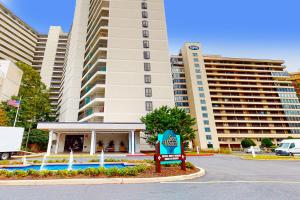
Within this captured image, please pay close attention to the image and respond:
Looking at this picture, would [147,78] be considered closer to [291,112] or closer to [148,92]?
[148,92]

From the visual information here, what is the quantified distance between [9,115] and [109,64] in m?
22.0

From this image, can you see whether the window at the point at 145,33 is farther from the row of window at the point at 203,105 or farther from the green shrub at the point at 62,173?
the green shrub at the point at 62,173

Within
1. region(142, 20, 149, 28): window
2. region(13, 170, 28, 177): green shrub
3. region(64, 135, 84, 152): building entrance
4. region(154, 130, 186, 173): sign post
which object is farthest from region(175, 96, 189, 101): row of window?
region(13, 170, 28, 177): green shrub

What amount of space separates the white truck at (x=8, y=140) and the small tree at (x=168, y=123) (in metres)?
16.5

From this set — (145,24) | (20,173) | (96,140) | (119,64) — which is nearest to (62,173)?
(20,173)

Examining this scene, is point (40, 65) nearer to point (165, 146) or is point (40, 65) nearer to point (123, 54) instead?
point (123, 54)

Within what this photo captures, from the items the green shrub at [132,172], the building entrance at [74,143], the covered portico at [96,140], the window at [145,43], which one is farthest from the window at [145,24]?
the green shrub at [132,172]

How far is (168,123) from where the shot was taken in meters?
27.4

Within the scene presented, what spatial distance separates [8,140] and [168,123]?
64.7 ft

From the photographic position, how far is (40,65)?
80.1 m

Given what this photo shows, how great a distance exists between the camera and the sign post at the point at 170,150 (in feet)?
33.8

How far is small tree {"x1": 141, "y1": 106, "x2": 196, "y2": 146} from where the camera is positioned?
1078 inches

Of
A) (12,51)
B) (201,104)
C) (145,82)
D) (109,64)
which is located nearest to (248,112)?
(201,104)

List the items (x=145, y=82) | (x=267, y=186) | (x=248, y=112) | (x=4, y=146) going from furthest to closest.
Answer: (x=248, y=112) < (x=145, y=82) < (x=4, y=146) < (x=267, y=186)
